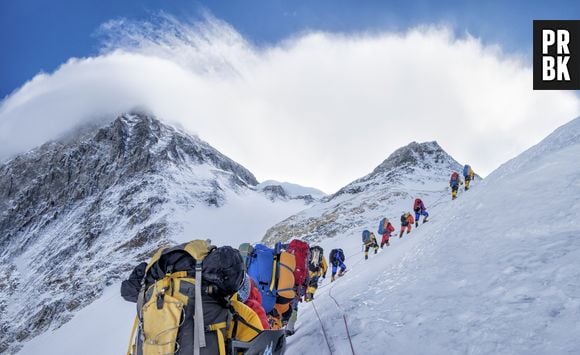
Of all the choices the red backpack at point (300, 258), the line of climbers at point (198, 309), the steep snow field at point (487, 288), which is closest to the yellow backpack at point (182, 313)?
the line of climbers at point (198, 309)

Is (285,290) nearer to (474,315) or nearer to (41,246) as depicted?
(474,315)

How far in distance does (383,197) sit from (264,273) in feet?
135

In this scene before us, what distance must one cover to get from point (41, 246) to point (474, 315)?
390 feet

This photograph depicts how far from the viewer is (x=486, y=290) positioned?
4090 millimetres

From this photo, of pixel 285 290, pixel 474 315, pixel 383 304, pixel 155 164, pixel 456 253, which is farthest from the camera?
pixel 155 164

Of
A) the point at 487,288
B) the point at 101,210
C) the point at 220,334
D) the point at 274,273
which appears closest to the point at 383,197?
the point at 274,273

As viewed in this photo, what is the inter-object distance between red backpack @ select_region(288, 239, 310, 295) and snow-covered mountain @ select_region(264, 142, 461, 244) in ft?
84.0

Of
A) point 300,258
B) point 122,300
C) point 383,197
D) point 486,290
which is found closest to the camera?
point 486,290

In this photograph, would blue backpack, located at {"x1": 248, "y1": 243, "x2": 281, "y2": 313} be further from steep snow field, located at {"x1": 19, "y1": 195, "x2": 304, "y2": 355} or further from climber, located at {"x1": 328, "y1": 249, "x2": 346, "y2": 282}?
steep snow field, located at {"x1": 19, "y1": 195, "x2": 304, "y2": 355}

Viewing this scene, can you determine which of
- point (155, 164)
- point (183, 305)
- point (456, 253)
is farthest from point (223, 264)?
point (155, 164)

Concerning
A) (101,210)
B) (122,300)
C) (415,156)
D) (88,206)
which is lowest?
(122,300)

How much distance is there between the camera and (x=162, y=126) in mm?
128750

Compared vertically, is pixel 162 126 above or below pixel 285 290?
above

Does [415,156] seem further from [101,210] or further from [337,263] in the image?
[101,210]
